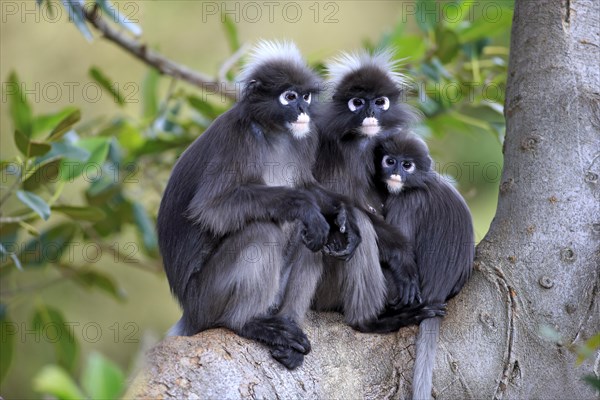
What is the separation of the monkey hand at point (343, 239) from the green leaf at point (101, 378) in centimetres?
178

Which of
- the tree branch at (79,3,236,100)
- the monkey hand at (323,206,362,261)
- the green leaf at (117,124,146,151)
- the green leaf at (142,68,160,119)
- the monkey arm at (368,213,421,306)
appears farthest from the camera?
the green leaf at (142,68,160,119)

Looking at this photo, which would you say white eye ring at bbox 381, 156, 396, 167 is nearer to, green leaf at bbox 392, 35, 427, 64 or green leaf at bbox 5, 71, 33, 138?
green leaf at bbox 392, 35, 427, 64

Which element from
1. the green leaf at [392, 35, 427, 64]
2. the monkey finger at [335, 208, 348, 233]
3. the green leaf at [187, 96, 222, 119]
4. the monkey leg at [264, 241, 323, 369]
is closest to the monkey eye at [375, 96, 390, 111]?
the monkey finger at [335, 208, 348, 233]

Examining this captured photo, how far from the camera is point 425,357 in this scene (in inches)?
141

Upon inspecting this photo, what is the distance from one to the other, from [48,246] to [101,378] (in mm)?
3591

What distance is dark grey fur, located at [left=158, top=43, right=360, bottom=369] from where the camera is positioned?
3.89 meters

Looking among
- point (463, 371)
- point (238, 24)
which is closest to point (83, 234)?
point (463, 371)

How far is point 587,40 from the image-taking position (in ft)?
13.6

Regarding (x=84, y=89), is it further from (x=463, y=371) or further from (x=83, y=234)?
(x=463, y=371)

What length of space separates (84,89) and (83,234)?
5.09m

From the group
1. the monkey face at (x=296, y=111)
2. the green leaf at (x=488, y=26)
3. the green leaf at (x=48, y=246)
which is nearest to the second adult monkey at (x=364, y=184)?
the monkey face at (x=296, y=111)

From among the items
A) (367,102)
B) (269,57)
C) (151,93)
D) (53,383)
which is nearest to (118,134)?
(151,93)

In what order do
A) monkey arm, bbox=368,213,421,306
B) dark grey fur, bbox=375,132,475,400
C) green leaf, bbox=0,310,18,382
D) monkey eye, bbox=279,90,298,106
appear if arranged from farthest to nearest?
green leaf, bbox=0,310,18,382, monkey eye, bbox=279,90,298,106, monkey arm, bbox=368,213,421,306, dark grey fur, bbox=375,132,475,400

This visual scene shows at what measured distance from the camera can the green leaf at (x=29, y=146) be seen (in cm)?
450
